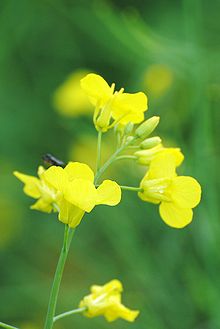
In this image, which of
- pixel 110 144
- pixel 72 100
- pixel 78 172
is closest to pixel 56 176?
pixel 78 172

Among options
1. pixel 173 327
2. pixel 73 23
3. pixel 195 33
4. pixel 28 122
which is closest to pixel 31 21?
pixel 73 23

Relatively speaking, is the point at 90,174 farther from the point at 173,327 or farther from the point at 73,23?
the point at 73,23

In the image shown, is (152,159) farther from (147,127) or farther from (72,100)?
(72,100)

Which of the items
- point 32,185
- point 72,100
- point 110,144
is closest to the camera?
point 32,185

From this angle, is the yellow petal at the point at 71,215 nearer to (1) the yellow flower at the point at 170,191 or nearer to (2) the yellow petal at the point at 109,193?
(2) the yellow petal at the point at 109,193

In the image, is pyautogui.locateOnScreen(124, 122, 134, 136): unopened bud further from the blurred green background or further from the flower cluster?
the blurred green background

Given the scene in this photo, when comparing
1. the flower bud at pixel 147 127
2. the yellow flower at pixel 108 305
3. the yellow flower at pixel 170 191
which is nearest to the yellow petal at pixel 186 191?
the yellow flower at pixel 170 191
